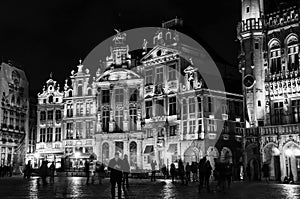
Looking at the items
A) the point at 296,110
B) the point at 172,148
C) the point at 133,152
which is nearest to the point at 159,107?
the point at 172,148

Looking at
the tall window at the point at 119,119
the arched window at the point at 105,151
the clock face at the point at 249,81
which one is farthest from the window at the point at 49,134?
the clock face at the point at 249,81

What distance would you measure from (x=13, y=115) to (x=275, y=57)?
123 feet

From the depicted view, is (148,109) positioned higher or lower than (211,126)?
higher

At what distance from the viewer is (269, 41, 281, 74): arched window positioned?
38.4m

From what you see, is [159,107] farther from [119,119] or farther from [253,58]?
[253,58]

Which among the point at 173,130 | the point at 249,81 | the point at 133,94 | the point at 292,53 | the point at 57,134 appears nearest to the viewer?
the point at 292,53

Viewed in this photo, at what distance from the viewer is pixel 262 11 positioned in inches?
1597

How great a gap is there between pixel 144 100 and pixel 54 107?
1440 centimetres

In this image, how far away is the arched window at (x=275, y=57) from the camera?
126 feet

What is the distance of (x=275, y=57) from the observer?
127 ft

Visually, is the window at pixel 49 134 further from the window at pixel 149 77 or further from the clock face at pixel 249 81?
the clock face at pixel 249 81

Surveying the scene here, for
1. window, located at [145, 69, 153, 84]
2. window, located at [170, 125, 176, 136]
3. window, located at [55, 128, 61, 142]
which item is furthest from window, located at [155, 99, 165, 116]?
window, located at [55, 128, 61, 142]

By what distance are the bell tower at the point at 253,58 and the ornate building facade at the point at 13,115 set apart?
33.3 meters

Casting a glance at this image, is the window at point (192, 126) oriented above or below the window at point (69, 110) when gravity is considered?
below
